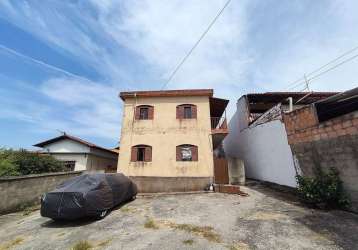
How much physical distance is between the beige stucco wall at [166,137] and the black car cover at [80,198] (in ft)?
17.7

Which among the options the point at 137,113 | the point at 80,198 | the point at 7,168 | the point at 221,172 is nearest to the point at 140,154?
the point at 137,113

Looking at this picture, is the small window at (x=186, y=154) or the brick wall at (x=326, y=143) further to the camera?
the small window at (x=186, y=154)

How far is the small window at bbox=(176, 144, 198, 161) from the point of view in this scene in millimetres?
13234

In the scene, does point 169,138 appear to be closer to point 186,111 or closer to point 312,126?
point 186,111

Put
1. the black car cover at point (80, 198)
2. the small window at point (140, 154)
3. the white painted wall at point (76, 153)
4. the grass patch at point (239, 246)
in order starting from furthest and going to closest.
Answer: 1. the white painted wall at point (76, 153)
2. the small window at point (140, 154)
3. the black car cover at point (80, 198)
4. the grass patch at point (239, 246)

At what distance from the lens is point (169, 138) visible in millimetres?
13680

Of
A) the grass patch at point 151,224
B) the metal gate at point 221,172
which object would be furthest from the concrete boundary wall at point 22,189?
the metal gate at point 221,172

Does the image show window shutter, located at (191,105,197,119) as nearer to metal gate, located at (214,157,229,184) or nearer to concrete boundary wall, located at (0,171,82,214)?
metal gate, located at (214,157,229,184)

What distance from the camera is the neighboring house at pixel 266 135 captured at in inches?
416

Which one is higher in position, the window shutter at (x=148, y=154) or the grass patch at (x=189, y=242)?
the window shutter at (x=148, y=154)

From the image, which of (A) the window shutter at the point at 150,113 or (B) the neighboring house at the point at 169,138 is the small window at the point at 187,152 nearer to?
(B) the neighboring house at the point at 169,138

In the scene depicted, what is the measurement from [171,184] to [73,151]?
9.03m

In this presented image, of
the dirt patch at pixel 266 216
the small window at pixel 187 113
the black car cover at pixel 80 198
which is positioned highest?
the small window at pixel 187 113

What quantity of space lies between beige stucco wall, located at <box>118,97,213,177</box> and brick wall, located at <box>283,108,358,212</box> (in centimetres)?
526
